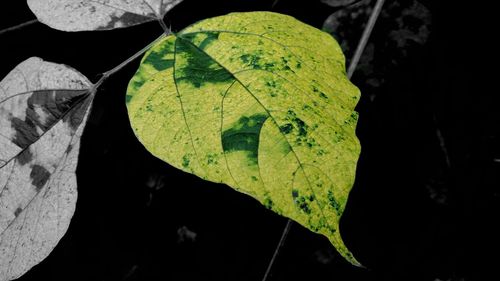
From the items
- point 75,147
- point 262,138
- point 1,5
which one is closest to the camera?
point 262,138

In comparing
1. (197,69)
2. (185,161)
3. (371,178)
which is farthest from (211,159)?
(371,178)

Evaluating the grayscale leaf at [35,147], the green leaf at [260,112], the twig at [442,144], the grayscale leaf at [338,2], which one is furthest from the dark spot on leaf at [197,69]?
the twig at [442,144]

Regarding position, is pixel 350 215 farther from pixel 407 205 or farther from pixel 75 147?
pixel 75 147

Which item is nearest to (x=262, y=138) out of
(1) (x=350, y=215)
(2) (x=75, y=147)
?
(2) (x=75, y=147)

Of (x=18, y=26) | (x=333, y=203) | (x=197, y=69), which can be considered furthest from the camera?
(x=18, y=26)

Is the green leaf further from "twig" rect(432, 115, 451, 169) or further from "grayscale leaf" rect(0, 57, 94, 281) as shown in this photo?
"twig" rect(432, 115, 451, 169)

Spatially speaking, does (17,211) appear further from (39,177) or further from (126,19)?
(126,19)
